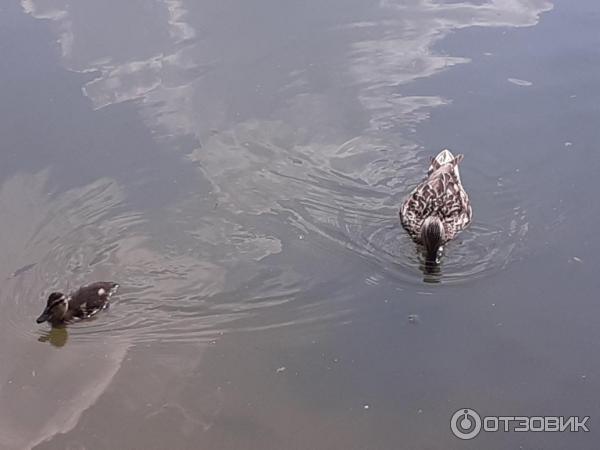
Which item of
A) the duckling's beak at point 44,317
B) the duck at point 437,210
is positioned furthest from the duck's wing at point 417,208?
the duckling's beak at point 44,317

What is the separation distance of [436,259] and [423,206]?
54 centimetres

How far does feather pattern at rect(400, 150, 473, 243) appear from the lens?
22.8 feet

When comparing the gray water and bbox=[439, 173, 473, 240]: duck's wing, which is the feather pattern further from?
the gray water

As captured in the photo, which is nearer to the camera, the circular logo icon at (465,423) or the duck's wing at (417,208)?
the circular logo icon at (465,423)

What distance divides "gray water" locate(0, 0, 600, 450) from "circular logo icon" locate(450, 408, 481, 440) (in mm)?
61

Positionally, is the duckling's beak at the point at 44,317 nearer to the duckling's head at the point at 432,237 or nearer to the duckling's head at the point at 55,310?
the duckling's head at the point at 55,310

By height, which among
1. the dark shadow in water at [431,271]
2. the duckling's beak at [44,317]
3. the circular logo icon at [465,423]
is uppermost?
the duckling's beak at [44,317]

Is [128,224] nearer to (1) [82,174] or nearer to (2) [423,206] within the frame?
(1) [82,174]

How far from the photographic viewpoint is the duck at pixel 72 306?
6.08 m

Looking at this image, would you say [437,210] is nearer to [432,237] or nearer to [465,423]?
[432,237]

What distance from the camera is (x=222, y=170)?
768cm

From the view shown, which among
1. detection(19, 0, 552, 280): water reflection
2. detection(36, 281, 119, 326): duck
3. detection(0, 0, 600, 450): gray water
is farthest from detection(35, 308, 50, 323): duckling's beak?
detection(19, 0, 552, 280): water reflection

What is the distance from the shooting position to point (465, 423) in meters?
5.35

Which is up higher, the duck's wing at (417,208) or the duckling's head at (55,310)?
the duckling's head at (55,310)
